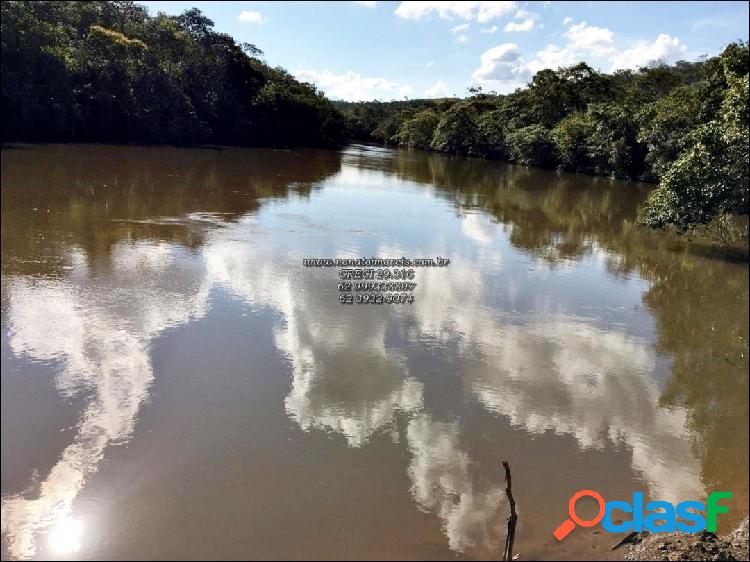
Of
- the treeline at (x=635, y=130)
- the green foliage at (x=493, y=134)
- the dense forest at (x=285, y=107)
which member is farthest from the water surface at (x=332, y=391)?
the green foliage at (x=493, y=134)

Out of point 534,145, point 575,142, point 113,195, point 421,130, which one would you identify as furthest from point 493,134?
point 113,195

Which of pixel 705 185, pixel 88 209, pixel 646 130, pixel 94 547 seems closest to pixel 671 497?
pixel 94 547

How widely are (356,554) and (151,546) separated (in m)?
1.61

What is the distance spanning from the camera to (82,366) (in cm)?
678

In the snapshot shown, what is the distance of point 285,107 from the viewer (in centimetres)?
4831

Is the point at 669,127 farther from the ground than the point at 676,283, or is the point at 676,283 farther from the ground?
the point at 669,127

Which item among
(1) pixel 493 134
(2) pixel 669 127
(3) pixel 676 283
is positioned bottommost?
(3) pixel 676 283

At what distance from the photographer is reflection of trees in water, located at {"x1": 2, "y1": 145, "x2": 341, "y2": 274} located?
39.8 feet

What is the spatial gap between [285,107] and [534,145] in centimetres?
2153

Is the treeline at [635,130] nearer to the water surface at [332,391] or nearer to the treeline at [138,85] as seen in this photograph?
the water surface at [332,391]

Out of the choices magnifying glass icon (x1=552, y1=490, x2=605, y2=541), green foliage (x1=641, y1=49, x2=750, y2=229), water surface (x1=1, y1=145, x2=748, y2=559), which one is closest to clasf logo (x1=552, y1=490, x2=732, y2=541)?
magnifying glass icon (x1=552, y1=490, x2=605, y2=541)

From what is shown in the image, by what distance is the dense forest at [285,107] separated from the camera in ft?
46.7

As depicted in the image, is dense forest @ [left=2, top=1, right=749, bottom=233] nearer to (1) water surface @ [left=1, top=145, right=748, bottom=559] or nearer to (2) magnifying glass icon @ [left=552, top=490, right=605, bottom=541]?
(1) water surface @ [left=1, top=145, right=748, bottom=559]

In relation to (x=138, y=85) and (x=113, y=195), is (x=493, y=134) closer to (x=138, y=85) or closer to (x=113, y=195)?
(x=138, y=85)
